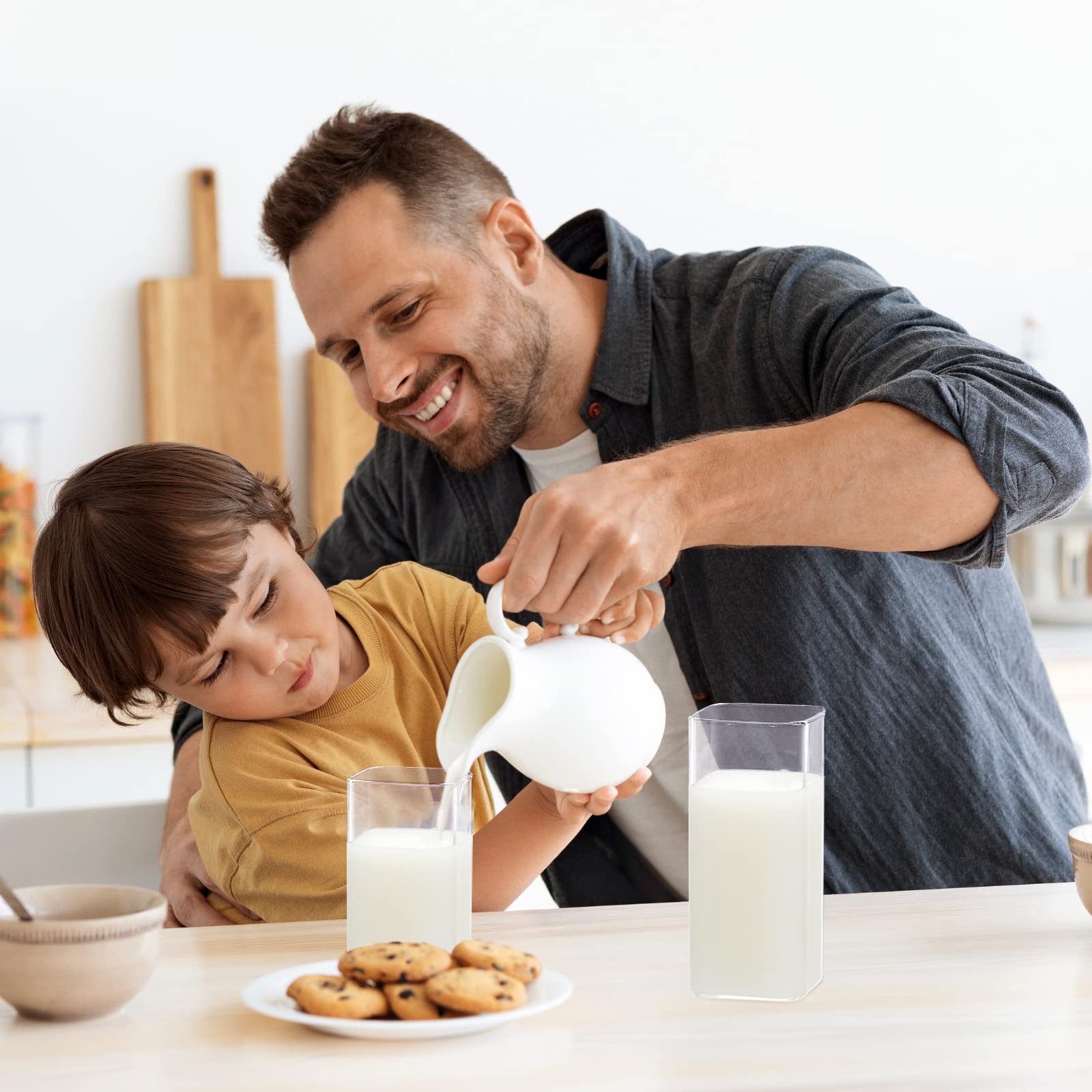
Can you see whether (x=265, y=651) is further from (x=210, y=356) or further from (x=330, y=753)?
(x=210, y=356)

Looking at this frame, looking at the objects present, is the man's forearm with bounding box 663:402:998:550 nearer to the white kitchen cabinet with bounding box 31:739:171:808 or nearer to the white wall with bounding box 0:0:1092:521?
the white kitchen cabinet with bounding box 31:739:171:808

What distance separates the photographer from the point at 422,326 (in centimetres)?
161

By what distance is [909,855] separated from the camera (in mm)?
1503

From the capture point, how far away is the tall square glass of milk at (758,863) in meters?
0.90

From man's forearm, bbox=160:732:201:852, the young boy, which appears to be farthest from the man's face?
man's forearm, bbox=160:732:201:852

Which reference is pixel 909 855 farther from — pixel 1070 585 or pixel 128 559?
pixel 1070 585

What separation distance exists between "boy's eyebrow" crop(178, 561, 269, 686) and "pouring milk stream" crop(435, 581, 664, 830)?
331 mm

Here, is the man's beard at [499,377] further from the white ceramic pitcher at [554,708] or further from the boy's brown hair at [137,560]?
the white ceramic pitcher at [554,708]

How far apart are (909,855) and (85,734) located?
1.29m

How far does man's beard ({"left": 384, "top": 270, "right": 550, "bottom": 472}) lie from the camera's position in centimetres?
164

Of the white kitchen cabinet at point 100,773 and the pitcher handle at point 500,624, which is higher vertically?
the pitcher handle at point 500,624

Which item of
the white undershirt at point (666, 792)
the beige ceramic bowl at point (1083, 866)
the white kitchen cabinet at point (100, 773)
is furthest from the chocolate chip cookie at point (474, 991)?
the white kitchen cabinet at point (100, 773)

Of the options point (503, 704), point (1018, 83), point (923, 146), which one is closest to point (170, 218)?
point (923, 146)

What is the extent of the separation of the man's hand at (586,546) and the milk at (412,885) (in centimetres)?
18
